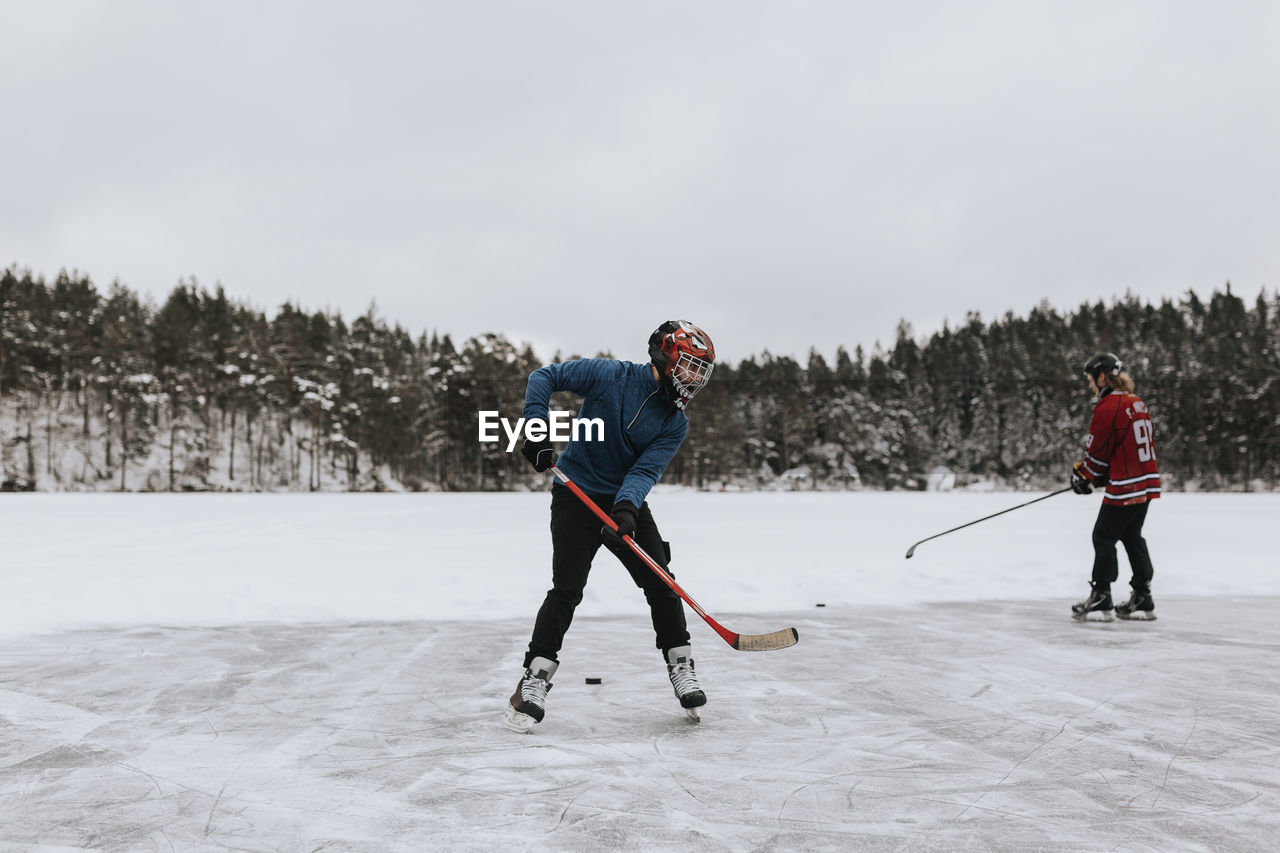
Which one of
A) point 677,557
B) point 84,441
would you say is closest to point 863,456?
point 84,441

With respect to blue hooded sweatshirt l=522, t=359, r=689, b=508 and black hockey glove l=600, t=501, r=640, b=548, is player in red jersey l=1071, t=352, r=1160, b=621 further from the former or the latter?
black hockey glove l=600, t=501, r=640, b=548

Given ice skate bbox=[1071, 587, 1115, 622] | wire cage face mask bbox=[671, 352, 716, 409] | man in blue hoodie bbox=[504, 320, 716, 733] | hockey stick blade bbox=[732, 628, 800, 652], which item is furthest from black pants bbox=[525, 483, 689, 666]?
ice skate bbox=[1071, 587, 1115, 622]

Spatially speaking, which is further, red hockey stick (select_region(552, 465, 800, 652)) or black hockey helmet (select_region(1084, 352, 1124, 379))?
black hockey helmet (select_region(1084, 352, 1124, 379))

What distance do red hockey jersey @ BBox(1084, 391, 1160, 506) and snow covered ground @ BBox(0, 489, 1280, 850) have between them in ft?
3.01

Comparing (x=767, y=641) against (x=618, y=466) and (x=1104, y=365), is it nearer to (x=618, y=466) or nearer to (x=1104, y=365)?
(x=618, y=466)

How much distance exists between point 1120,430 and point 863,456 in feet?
200

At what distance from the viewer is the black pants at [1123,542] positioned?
5.98 meters

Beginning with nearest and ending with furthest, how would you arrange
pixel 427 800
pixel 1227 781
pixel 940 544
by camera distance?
pixel 427 800, pixel 1227 781, pixel 940 544

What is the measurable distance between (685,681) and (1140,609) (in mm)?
4102

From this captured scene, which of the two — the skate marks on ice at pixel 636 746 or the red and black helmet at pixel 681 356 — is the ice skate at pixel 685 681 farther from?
the red and black helmet at pixel 681 356

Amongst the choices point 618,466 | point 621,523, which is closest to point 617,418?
point 618,466

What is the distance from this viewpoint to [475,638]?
5.30 m

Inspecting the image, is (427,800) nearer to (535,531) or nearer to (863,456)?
(535,531)

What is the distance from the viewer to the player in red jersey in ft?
19.6
